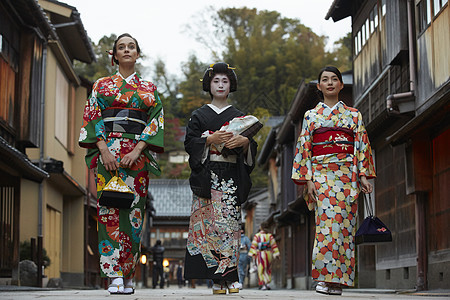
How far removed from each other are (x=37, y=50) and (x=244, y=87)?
35906mm

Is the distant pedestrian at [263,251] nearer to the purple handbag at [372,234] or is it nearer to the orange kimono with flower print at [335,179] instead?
the orange kimono with flower print at [335,179]

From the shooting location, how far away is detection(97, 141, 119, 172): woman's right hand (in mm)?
7789

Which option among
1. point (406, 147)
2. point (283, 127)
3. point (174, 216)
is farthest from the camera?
point (174, 216)

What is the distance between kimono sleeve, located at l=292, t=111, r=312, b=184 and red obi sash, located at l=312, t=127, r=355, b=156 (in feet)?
0.32

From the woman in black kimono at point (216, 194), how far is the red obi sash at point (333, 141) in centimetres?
75

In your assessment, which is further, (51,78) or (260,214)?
(260,214)

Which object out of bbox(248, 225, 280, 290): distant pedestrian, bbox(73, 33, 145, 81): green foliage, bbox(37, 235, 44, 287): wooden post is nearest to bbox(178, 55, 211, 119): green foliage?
bbox(73, 33, 145, 81): green foliage

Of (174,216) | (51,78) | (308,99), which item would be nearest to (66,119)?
(51,78)

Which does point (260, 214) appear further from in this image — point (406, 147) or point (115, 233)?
point (115, 233)

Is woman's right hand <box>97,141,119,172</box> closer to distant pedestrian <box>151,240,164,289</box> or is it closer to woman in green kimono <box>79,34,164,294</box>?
woman in green kimono <box>79,34,164,294</box>

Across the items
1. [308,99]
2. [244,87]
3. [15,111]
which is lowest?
[15,111]

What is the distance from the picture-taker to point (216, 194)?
8.23 m

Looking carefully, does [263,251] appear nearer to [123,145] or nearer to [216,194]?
[216,194]

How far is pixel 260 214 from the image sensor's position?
49.3 m
